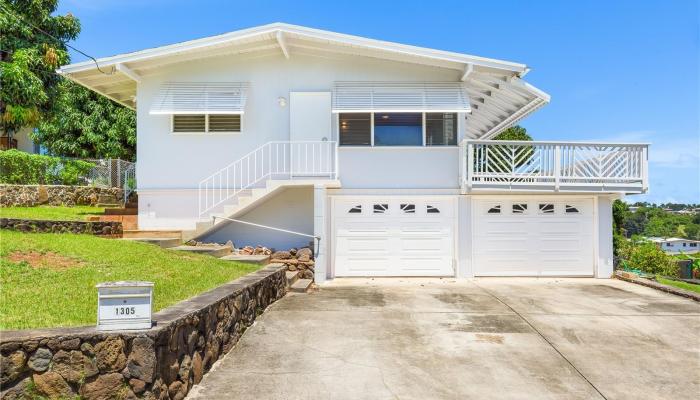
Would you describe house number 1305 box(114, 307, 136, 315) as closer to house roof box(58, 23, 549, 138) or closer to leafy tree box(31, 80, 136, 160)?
house roof box(58, 23, 549, 138)

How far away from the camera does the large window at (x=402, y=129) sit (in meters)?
10.7

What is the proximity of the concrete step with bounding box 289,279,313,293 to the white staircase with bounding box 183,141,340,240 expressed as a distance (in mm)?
2285

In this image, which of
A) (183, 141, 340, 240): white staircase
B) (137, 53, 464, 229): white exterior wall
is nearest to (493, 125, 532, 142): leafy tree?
(137, 53, 464, 229): white exterior wall

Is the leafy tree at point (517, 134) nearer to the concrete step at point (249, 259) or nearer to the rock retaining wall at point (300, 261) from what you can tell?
the rock retaining wall at point (300, 261)

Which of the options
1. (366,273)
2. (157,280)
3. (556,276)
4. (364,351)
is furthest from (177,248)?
(556,276)

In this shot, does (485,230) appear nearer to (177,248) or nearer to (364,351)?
(364,351)

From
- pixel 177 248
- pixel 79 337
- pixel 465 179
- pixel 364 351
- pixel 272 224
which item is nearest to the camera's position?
pixel 79 337

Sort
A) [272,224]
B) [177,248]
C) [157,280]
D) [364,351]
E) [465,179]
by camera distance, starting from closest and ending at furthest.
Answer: [364,351], [157,280], [177,248], [465,179], [272,224]

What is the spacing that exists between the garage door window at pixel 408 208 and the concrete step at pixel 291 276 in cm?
298

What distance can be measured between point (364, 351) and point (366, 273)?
5.50 m

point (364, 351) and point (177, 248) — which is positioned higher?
point (177, 248)

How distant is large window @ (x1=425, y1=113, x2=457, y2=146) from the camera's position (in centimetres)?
1077

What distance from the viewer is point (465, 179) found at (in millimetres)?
10281

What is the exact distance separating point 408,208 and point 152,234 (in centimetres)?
603
